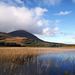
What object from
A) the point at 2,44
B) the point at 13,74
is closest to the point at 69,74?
the point at 13,74

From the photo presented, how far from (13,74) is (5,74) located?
80 cm

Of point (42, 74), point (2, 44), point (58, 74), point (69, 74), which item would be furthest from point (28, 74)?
point (2, 44)

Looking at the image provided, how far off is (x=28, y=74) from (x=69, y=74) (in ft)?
14.4

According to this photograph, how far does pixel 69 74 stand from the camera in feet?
28.0

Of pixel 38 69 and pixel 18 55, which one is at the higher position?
pixel 18 55

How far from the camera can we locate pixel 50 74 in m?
8.54

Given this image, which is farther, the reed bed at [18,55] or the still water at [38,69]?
the reed bed at [18,55]

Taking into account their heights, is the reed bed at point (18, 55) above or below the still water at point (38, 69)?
above

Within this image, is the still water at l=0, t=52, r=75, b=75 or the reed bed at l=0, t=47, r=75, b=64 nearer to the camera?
the still water at l=0, t=52, r=75, b=75

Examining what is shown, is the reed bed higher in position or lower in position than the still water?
higher

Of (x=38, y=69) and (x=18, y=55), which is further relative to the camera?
(x=18, y=55)

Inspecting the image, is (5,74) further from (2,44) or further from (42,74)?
(2,44)

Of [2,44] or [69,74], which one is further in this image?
[2,44]

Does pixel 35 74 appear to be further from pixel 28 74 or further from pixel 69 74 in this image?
pixel 69 74
